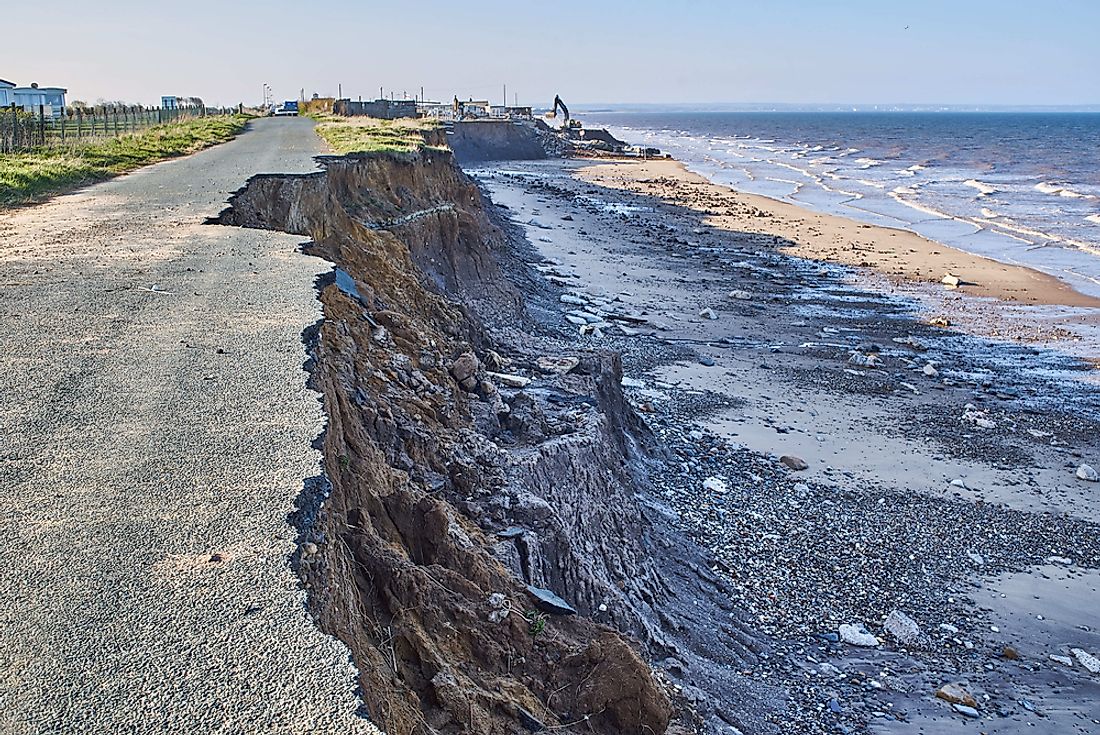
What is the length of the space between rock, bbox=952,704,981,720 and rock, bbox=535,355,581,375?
19.2 feet

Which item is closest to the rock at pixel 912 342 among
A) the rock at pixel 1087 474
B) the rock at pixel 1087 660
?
the rock at pixel 1087 474

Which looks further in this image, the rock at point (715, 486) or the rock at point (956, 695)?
the rock at point (715, 486)

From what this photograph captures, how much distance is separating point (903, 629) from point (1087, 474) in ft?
19.3

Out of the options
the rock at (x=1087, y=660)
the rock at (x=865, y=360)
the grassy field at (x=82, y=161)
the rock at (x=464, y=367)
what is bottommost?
the rock at (x=1087, y=660)

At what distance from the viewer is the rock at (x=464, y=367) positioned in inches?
410

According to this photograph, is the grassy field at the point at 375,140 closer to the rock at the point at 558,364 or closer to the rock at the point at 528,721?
the rock at the point at 558,364

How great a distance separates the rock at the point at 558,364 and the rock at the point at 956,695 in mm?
5671

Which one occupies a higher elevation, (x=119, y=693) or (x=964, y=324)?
(x=119, y=693)

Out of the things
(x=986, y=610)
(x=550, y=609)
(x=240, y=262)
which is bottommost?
(x=986, y=610)

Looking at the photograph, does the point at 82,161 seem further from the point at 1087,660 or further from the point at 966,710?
the point at 1087,660

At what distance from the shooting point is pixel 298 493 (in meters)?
5.02

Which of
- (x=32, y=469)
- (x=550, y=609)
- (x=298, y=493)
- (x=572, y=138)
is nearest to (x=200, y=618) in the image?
(x=298, y=493)

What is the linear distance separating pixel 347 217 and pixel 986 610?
394 inches

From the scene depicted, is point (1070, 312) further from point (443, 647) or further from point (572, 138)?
point (572, 138)
